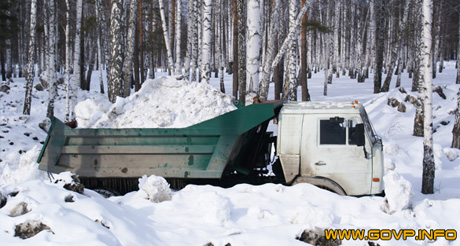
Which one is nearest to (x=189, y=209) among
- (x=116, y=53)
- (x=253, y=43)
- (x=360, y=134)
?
(x=360, y=134)

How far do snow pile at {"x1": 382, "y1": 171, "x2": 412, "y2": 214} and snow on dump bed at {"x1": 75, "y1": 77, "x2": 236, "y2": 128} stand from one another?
3032 millimetres

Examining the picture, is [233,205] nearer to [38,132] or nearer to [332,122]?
[332,122]

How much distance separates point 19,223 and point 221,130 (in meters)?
3.32

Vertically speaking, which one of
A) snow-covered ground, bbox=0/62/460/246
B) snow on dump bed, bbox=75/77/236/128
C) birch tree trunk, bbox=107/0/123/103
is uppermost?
birch tree trunk, bbox=107/0/123/103

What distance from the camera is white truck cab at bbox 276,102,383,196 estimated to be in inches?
265

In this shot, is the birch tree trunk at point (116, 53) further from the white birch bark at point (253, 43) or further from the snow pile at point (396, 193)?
the snow pile at point (396, 193)

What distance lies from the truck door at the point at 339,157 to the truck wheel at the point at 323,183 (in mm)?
58

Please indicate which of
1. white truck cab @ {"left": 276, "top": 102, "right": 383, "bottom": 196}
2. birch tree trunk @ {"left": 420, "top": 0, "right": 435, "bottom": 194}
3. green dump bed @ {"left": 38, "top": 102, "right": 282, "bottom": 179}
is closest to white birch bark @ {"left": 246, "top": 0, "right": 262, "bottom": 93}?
green dump bed @ {"left": 38, "top": 102, "right": 282, "bottom": 179}

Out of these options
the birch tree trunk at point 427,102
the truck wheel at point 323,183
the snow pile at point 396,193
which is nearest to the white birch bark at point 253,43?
the truck wheel at point 323,183

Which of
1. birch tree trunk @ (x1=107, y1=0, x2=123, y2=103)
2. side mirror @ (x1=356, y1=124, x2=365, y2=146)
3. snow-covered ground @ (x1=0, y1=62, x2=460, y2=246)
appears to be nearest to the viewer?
snow-covered ground @ (x1=0, y1=62, x2=460, y2=246)

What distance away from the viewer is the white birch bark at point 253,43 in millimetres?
9617

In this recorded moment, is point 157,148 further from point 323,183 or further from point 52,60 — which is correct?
point 52,60

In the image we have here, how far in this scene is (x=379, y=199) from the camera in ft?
21.6

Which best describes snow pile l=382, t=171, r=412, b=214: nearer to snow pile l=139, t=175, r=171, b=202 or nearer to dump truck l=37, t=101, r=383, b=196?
dump truck l=37, t=101, r=383, b=196
